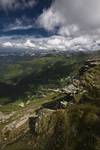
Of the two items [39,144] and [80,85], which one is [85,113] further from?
[80,85]

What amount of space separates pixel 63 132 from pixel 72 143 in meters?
9.33

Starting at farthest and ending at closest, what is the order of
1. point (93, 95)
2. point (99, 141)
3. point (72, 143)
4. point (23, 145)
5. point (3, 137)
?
point (3, 137) → point (93, 95) → point (23, 145) → point (72, 143) → point (99, 141)

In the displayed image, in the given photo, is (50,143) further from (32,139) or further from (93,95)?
(93,95)

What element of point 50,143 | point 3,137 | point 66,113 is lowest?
Result: point 3,137

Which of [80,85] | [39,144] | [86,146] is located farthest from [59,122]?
[80,85]

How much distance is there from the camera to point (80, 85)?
7185 inches

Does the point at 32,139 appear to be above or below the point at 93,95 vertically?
below

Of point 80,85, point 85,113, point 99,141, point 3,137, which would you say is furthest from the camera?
point 80,85

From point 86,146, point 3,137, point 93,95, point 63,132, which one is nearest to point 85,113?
point 63,132

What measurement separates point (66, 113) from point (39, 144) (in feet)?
52.8

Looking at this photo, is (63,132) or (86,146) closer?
(86,146)

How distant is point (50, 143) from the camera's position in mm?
105312

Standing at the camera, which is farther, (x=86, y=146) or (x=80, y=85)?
(x=80, y=85)

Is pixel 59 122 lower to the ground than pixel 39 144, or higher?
higher
